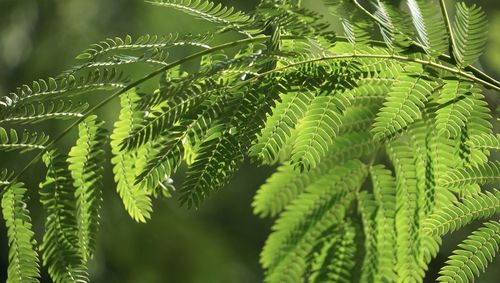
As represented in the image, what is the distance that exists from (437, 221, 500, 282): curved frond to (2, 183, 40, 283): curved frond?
0.65m

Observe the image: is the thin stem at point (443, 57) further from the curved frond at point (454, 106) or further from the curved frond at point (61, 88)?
the curved frond at point (61, 88)

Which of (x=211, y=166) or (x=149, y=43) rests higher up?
(x=149, y=43)

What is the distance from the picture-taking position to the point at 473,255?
1.35 meters

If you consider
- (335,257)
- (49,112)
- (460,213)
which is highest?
(49,112)

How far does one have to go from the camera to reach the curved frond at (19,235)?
1.34m

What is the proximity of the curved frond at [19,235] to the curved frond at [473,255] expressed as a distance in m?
0.65

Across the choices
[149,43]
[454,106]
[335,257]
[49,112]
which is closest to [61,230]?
[49,112]

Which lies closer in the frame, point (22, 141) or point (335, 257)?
point (22, 141)

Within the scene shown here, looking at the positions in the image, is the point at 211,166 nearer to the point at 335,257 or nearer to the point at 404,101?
the point at 404,101

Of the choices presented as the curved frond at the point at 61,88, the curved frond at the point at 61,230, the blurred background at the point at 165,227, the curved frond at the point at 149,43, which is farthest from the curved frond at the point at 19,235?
the blurred background at the point at 165,227

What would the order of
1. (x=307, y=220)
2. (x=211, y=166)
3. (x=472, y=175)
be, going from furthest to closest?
(x=307, y=220) < (x=472, y=175) < (x=211, y=166)

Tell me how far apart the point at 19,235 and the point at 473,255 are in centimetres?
72

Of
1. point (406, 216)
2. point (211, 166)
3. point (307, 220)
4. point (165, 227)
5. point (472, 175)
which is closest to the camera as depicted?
point (211, 166)

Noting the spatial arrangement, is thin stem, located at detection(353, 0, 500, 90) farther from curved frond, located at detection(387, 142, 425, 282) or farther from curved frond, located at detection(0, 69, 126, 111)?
curved frond, located at detection(0, 69, 126, 111)
